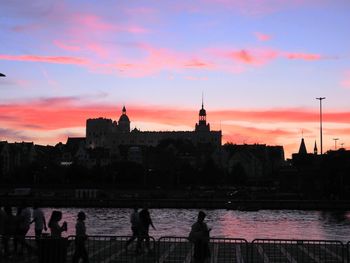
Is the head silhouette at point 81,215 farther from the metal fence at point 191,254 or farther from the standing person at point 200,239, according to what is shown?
the standing person at point 200,239

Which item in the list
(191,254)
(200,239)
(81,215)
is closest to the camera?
(200,239)

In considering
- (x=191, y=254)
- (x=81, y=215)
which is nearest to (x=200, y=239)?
(x=81, y=215)

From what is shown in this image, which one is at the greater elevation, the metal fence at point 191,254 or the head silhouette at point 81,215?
the head silhouette at point 81,215

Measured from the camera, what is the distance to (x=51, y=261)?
20.6 meters

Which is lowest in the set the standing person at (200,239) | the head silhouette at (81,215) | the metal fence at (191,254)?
the metal fence at (191,254)

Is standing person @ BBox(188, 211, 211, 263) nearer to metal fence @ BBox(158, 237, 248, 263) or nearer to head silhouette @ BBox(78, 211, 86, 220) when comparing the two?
metal fence @ BBox(158, 237, 248, 263)

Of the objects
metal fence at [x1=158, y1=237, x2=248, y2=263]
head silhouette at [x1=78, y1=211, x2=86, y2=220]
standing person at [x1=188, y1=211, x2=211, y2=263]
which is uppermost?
head silhouette at [x1=78, y1=211, x2=86, y2=220]

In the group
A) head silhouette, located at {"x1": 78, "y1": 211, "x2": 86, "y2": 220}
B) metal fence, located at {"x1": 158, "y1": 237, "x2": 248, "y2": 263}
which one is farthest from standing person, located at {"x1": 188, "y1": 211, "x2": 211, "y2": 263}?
head silhouette, located at {"x1": 78, "y1": 211, "x2": 86, "y2": 220}

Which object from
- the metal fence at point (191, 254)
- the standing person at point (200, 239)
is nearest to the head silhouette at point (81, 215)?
the metal fence at point (191, 254)

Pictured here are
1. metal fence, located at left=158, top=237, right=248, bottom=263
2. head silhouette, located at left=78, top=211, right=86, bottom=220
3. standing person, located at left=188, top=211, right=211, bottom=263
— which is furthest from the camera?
metal fence, located at left=158, top=237, right=248, bottom=263

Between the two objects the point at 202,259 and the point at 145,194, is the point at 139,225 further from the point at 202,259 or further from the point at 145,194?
the point at 145,194

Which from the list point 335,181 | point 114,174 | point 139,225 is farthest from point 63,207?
point 139,225

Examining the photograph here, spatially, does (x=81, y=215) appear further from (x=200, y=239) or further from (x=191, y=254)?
(x=191, y=254)

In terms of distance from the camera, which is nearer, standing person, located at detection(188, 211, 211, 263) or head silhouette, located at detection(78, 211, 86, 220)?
standing person, located at detection(188, 211, 211, 263)
